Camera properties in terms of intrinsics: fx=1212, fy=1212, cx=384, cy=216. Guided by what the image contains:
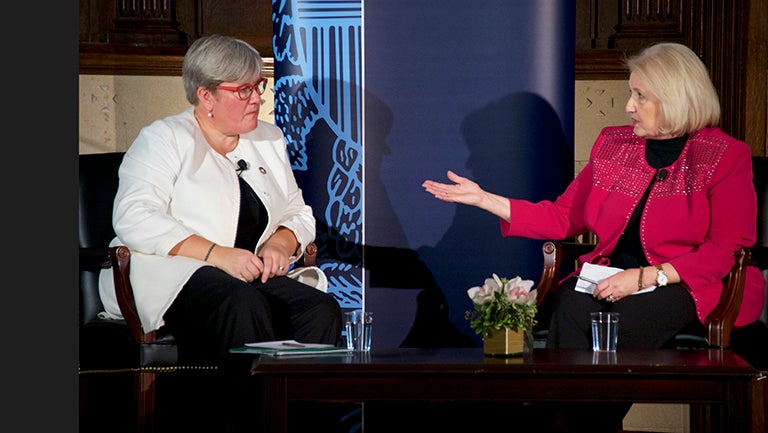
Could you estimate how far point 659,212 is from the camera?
356 cm

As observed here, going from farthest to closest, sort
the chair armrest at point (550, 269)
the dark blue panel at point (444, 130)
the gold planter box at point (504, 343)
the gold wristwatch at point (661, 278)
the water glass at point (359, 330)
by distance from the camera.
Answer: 1. the dark blue panel at point (444, 130)
2. the chair armrest at point (550, 269)
3. the gold wristwatch at point (661, 278)
4. the water glass at point (359, 330)
5. the gold planter box at point (504, 343)

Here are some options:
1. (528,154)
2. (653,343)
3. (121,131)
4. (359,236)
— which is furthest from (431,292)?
(121,131)

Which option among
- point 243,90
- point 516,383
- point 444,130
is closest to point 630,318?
point 516,383

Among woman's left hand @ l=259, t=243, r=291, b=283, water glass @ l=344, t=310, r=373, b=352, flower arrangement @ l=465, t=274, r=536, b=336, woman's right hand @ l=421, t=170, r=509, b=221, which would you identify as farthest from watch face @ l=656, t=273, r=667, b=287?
woman's left hand @ l=259, t=243, r=291, b=283

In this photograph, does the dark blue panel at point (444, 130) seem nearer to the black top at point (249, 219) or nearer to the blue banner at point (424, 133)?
the blue banner at point (424, 133)

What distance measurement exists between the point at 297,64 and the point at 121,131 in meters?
1.64

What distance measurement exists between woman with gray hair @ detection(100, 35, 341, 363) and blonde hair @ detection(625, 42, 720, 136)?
1116 millimetres

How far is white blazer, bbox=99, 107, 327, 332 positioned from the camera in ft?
11.4

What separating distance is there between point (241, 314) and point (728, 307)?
138 cm

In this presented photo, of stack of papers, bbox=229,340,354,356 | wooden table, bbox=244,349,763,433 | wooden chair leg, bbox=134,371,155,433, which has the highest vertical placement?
stack of papers, bbox=229,340,354,356

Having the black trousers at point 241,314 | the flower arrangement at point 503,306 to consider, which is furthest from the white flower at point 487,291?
the black trousers at point 241,314

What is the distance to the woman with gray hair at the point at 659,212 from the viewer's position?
344cm

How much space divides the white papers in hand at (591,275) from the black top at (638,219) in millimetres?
94

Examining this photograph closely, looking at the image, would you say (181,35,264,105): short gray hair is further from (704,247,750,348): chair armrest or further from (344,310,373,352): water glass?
(704,247,750,348): chair armrest
